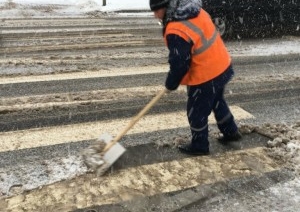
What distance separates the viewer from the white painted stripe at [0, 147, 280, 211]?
9.61ft

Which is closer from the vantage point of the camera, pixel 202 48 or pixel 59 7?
pixel 202 48

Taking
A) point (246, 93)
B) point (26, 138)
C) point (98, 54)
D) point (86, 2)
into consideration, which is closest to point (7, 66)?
point (98, 54)

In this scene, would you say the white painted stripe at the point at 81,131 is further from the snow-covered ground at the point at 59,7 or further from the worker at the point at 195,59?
the snow-covered ground at the point at 59,7

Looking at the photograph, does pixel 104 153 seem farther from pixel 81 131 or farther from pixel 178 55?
pixel 178 55

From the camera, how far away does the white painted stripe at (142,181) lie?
2930 mm

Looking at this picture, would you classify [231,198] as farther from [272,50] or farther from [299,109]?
[272,50]

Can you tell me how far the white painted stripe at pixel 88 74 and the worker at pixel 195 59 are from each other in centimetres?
288

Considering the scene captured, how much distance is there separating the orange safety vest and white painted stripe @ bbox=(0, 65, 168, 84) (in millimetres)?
3042

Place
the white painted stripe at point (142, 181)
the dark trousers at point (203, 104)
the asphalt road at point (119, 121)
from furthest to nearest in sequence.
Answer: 1. the dark trousers at point (203, 104)
2. the asphalt road at point (119, 121)
3. the white painted stripe at point (142, 181)

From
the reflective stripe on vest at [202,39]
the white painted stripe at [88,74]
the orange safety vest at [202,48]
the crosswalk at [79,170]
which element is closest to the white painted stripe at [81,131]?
the crosswalk at [79,170]

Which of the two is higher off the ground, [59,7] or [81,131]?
[81,131]

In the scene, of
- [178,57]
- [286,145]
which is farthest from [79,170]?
[286,145]

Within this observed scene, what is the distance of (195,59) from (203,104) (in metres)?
0.43

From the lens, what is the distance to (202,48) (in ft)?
10.7
